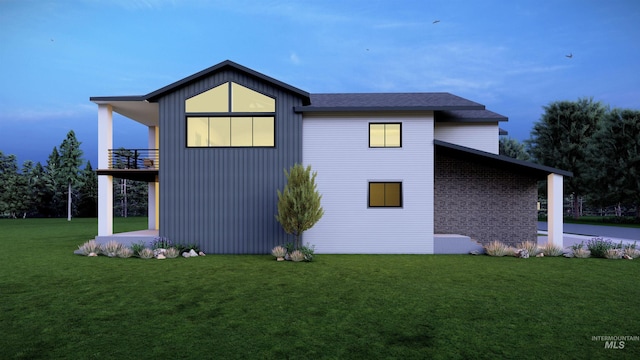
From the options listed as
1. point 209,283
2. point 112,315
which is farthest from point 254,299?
point 112,315

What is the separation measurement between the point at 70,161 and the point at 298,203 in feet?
144

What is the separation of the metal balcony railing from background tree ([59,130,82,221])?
33862 mm

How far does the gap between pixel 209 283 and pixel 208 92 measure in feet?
27.9

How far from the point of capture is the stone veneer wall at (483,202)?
15898 mm

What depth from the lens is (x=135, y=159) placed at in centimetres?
1596

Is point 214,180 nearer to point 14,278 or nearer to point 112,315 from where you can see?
point 14,278

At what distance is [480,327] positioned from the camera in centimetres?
595

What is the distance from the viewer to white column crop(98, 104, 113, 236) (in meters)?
14.9

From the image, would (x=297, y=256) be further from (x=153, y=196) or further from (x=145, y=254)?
(x=153, y=196)

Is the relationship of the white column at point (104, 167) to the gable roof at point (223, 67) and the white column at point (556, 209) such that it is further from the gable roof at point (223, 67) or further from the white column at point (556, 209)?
the white column at point (556, 209)

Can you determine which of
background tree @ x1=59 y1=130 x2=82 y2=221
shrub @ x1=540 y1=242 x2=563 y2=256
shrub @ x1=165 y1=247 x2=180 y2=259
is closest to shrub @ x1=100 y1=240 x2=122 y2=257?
shrub @ x1=165 y1=247 x2=180 y2=259

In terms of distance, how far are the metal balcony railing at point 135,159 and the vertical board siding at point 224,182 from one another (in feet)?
8.13

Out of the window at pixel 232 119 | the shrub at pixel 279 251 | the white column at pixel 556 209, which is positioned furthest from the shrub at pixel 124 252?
the white column at pixel 556 209

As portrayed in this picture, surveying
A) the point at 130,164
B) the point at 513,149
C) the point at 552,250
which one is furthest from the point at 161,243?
the point at 513,149
